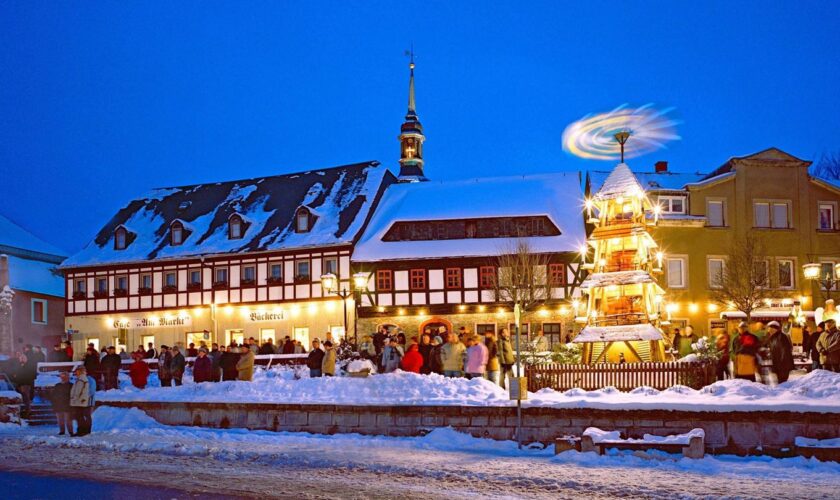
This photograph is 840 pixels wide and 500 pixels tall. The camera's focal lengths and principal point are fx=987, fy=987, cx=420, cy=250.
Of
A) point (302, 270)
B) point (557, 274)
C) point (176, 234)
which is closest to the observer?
point (557, 274)

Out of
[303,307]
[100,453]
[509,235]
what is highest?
[509,235]

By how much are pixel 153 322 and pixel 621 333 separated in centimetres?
2941

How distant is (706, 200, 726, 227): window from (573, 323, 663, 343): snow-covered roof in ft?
63.9

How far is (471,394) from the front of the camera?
20.0 m

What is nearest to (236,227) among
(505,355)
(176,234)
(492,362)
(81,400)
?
(176,234)

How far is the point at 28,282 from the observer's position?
5272 centimetres

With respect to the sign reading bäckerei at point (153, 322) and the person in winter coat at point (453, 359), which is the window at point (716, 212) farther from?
the sign reading bäckerei at point (153, 322)

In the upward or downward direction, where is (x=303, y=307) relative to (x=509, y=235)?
downward

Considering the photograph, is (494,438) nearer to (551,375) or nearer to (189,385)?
(551,375)

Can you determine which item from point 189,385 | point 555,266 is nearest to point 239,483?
point 189,385

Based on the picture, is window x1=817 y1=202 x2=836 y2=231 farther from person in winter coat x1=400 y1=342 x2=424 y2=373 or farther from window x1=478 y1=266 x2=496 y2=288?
person in winter coat x1=400 y1=342 x2=424 y2=373

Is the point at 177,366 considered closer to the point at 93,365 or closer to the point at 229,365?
the point at 229,365

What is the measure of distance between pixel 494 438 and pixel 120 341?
33.4 m

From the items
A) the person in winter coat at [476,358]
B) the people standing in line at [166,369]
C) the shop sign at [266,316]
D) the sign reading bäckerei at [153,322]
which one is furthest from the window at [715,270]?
the people standing in line at [166,369]
